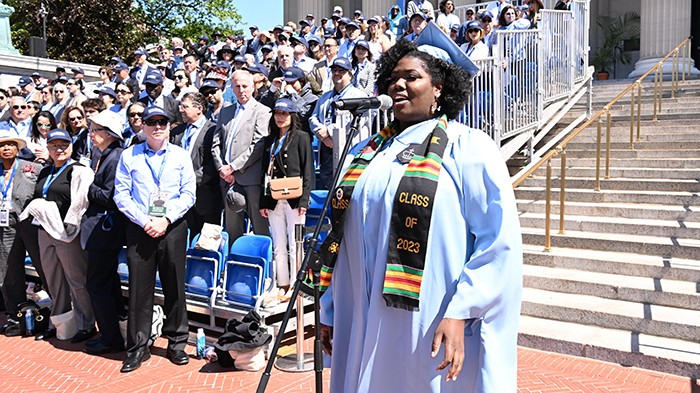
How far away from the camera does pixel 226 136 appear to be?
7.65 metres

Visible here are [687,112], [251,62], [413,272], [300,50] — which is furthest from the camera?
[251,62]

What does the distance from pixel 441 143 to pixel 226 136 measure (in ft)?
16.9

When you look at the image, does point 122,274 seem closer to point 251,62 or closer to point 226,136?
point 226,136

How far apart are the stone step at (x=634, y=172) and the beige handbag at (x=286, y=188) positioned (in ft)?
14.7

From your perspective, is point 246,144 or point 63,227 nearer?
point 63,227

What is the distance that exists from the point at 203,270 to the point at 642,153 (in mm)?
6590

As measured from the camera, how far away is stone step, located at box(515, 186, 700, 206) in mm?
8297

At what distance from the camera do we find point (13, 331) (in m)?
7.42

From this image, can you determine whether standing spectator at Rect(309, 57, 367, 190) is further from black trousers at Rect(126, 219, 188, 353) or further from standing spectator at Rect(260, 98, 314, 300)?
black trousers at Rect(126, 219, 188, 353)

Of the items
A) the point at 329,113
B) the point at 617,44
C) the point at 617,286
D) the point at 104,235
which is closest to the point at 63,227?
the point at 104,235

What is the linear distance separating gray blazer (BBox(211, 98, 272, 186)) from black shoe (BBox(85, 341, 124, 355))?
2172 mm

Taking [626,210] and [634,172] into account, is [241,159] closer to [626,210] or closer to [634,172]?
[626,210]

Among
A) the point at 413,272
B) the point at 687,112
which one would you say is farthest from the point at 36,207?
the point at 687,112

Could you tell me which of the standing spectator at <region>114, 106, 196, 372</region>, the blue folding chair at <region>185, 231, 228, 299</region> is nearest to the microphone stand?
the standing spectator at <region>114, 106, 196, 372</region>
